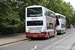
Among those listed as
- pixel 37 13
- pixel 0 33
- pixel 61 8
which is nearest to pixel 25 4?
pixel 0 33

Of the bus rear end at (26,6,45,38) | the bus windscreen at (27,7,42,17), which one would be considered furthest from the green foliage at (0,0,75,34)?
the bus rear end at (26,6,45,38)

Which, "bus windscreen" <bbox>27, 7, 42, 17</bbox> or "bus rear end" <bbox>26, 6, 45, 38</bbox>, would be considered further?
"bus windscreen" <bbox>27, 7, 42, 17</bbox>

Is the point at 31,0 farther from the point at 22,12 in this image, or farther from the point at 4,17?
the point at 4,17

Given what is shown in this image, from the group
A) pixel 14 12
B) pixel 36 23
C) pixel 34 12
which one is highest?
pixel 14 12

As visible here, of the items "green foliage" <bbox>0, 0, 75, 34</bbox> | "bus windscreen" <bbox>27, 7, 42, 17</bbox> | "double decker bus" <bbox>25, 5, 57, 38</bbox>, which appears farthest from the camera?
"green foliage" <bbox>0, 0, 75, 34</bbox>

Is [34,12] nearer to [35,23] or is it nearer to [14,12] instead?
[35,23]

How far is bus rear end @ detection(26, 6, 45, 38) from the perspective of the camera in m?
17.1

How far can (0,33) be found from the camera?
Answer: 22.9 m

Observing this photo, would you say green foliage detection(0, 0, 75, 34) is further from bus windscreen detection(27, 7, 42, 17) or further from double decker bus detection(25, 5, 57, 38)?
double decker bus detection(25, 5, 57, 38)

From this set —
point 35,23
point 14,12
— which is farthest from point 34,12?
point 14,12

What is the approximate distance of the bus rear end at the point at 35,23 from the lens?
17.1 metres

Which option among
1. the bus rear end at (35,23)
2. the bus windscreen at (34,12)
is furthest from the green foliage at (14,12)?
the bus rear end at (35,23)

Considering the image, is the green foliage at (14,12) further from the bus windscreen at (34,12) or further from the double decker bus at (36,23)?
the double decker bus at (36,23)

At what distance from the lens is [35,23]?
17188mm
